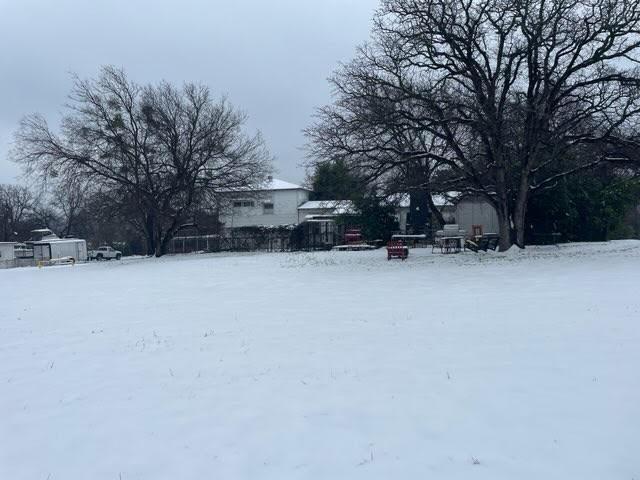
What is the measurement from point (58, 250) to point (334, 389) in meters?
47.5

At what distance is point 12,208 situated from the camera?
77.6 metres

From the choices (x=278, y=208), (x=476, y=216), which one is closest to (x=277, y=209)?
(x=278, y=208)

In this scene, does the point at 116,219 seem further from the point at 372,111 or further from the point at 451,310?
the point at 451,310

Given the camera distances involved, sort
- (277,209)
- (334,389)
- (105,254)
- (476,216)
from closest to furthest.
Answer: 1. (334,389)
2. (476,216)
3. (105,254)
4. (277,209)

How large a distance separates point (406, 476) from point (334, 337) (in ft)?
13.2

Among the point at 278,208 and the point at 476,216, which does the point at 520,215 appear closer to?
the point at 476,216

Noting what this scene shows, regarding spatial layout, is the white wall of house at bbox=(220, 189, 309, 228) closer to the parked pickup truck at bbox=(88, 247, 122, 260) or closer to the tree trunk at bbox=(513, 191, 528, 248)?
the parked pickup truck at bbox=(88, 247, 122, 260)

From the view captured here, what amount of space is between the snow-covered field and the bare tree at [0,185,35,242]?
74399 mm

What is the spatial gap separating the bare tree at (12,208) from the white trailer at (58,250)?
32.0m

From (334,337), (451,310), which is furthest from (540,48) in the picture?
(334,337)

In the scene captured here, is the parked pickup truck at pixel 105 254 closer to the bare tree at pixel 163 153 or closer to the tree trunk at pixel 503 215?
the bare tree at pixel 163 153

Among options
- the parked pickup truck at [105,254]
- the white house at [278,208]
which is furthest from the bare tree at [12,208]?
the white house at [278,208]

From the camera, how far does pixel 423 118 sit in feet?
69.0

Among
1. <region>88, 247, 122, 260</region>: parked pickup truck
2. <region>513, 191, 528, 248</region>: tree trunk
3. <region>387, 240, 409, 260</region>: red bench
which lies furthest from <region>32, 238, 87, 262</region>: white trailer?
<region>513, 191, 528, 248</region>: tree trunk
